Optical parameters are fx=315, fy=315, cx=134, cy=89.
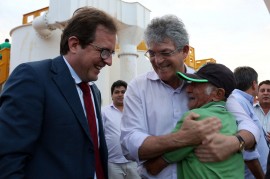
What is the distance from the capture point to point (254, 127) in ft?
6.54

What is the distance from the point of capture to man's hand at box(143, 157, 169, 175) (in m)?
1.90

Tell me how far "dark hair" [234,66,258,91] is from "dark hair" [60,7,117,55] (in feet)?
5.65

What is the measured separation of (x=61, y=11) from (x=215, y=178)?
24.7 ft

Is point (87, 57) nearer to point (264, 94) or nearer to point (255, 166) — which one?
point (255, 166)

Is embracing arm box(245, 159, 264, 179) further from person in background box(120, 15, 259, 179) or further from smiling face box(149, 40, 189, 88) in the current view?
smiling face box(149, 40, 189, 88)

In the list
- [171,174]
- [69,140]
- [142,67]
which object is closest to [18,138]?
[69,140]

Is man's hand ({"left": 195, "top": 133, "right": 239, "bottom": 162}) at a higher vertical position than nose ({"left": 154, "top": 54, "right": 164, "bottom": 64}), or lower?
lower

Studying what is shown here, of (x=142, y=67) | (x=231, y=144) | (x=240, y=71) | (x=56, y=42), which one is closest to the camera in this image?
(x=231, y=144)

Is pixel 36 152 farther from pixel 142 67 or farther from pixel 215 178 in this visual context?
pixel 142 67

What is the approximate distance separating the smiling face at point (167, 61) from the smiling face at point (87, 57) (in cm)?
37

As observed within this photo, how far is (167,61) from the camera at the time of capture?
2137 mm

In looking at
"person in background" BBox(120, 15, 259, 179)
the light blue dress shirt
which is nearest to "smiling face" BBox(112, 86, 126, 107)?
the light blue dress shirt

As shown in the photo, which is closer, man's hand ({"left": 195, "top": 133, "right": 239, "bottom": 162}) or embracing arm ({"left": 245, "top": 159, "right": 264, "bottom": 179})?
man's hand ({"left": 195, "top": 133, "right": 239, "bottom": 162})

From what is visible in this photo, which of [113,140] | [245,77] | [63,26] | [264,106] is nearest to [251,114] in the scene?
[245,77]
